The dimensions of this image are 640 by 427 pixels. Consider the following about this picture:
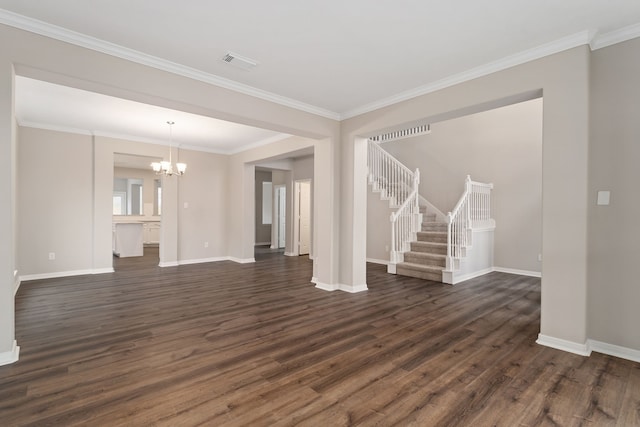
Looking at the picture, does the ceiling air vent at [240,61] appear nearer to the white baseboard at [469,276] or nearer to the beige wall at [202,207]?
the white baseboard at [469,276]

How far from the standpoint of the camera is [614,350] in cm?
270

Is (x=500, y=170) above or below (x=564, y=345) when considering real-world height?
above

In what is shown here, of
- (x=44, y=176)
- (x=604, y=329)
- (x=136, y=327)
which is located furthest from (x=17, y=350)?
(x=604, y=329)

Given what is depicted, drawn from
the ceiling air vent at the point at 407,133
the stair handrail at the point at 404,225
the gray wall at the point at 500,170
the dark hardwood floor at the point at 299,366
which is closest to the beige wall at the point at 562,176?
the dark hardwood floor at the point at 299,366

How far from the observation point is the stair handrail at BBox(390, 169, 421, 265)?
6.26m

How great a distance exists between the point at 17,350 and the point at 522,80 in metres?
5.15

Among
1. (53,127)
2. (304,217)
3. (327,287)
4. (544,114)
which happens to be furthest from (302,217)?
(544,114)

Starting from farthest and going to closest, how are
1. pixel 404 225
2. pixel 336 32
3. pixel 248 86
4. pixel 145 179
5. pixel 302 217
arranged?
pixel 145 179
pixel 302 217
pixel 404 225
pixel 248 86
pixel 336 32

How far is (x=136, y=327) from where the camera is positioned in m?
3.29

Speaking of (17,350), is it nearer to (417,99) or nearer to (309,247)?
(417,99)

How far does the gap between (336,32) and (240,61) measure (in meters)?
1.06

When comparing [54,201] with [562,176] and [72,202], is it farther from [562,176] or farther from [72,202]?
[562,176]

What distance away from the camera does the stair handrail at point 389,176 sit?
710 cm

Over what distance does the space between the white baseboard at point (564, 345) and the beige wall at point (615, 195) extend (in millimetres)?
240
